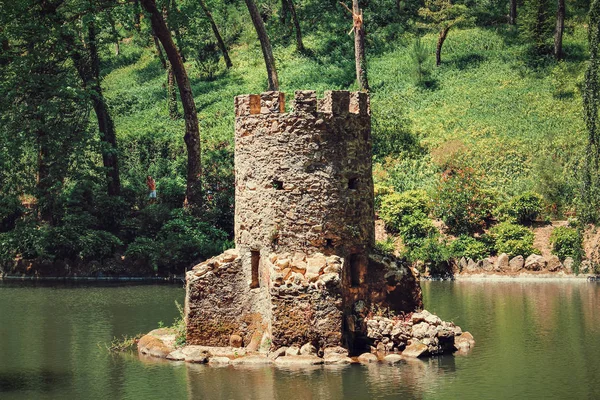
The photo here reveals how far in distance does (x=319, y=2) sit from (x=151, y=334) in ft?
145

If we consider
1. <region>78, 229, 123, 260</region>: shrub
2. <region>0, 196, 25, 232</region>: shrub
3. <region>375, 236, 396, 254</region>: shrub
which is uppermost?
<region>0, 196, 25, 232</region>: shrub

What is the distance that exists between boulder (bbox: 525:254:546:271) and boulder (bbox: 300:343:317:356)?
627 inches

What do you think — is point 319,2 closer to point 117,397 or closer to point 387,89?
point 387,89

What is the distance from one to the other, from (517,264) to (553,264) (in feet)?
3.99

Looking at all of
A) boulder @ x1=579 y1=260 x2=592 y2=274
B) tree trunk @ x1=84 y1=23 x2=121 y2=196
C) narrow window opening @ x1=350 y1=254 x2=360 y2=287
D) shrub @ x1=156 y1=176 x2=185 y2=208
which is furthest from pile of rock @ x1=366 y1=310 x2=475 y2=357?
tree trunk @ x1=84 y1=23 x2=121 y2=196

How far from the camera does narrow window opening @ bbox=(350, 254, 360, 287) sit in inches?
929

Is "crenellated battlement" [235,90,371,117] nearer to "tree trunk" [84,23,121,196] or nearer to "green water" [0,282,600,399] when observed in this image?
"green water" [0,282,600,399]

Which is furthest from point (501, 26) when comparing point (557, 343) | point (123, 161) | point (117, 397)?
point (117, 397)

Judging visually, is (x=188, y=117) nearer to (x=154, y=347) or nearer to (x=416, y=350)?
(x=154, y=347)

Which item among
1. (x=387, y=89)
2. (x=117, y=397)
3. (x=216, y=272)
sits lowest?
(x=117, y=397)

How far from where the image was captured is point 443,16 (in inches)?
2306

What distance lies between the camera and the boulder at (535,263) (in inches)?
1400

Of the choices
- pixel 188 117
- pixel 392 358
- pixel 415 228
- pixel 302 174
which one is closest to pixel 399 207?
pixel 415 228

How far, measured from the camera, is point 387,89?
5469cm
